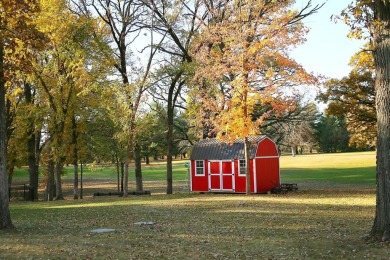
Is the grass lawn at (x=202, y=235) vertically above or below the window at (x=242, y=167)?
below

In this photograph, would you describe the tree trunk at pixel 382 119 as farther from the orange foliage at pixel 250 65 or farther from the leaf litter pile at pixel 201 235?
the orange foliage at pixel 250 65

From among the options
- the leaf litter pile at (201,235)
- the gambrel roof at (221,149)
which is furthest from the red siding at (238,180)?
the leaf litter pile at (201,235)

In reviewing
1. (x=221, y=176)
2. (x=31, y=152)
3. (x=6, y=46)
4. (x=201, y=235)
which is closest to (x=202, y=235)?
(x=201, y=235)

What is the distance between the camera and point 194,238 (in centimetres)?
1091

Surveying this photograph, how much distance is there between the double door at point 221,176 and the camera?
27422 millimetres

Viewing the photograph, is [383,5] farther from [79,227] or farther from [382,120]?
[79,227]

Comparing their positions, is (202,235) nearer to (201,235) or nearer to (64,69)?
(201,235)

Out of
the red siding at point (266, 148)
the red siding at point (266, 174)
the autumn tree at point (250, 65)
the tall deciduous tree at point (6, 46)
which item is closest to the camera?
the tall deciduous tree at point (6, 46)

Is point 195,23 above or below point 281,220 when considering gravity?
above

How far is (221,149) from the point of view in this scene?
92.2ft

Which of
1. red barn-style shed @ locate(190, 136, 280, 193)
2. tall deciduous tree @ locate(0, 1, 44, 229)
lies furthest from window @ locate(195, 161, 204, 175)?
tall deciduous tree @ locate(0, 1, 44, 229)

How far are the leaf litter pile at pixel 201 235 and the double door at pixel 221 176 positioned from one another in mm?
10024

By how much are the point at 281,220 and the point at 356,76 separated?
13.7 meters

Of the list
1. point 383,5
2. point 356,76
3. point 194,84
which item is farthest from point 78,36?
point 383,5
